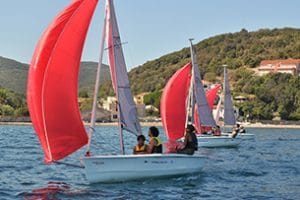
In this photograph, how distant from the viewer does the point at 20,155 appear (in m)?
34.4

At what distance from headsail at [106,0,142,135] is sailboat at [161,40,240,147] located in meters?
14.3

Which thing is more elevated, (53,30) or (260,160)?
(53,30)

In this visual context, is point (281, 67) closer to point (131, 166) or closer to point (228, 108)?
point (228, 108)

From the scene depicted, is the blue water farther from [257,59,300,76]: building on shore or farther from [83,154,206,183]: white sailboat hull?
[257,59,300,76]: building on shore

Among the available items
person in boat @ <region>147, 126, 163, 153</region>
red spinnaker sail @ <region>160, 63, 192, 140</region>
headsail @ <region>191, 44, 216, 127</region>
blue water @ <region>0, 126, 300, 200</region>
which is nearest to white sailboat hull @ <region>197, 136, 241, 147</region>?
headsail @ <region>191, 44, 216, 127</region>

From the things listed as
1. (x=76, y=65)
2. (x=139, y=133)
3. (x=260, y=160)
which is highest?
Answer: (x=76, y=65)

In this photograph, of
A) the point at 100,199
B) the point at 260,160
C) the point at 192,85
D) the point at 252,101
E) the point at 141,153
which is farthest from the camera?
the point at 252,101

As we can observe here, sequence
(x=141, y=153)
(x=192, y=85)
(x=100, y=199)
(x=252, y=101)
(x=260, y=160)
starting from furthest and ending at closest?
(x=252, y=101) < (x=192, y=85) < (x=260, y=160) < (x=141, y=153) < (x=100, y=199)

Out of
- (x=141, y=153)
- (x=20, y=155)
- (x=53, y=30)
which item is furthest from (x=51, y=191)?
(x=20, y=155)

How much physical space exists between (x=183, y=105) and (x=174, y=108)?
0.83 meters

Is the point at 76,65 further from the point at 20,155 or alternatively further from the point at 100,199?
the point at 20,155

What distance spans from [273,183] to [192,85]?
1837cm

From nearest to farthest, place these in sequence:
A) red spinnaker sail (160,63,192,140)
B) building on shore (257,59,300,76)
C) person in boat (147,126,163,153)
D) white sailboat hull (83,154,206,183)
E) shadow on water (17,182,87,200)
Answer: shadow on water (17,182,87,200), white sailboat hull (83,154,206,183), person in boat (147,126,163,153), red spinnaker sail (160,63,192,140), building on shore (257,59,300,76)

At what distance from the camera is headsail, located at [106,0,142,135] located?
20.6 metres
